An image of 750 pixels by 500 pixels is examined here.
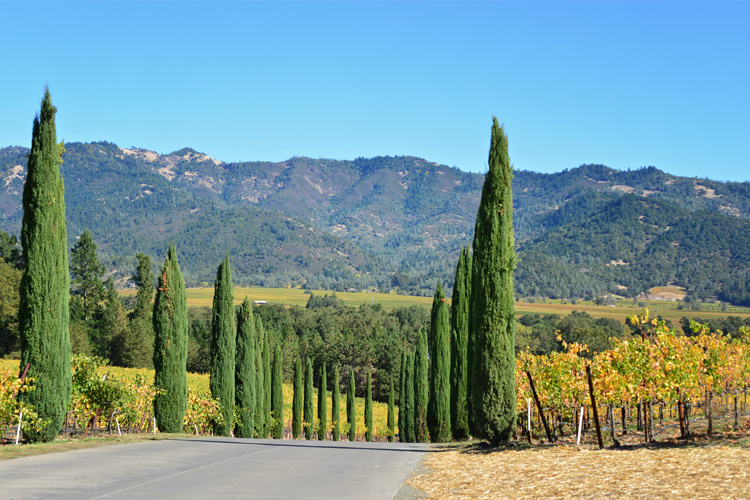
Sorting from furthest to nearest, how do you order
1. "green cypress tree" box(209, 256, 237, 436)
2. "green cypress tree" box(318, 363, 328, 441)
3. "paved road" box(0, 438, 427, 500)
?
"green cypress tree" box(318, 363, 328, 441)
"green cypress tree" box(209, 256, 237, 436)
"paved road" box(0, 438, 427, 500)

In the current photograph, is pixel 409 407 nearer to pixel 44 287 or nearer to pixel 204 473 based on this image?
pixel 44 287

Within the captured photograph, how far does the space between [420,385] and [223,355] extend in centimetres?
1654

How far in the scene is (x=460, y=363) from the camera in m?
25.1

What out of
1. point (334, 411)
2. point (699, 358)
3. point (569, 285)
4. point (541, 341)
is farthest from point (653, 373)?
point (569, 285)

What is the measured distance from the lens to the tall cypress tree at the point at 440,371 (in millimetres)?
29562

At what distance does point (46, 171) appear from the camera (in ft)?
50.7

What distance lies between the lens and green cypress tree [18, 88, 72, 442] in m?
15.1

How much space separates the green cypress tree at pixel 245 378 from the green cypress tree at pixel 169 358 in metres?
5.37

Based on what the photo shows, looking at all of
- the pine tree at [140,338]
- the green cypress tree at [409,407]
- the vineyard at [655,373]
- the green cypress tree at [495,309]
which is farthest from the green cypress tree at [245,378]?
the pine tree at [140,338]

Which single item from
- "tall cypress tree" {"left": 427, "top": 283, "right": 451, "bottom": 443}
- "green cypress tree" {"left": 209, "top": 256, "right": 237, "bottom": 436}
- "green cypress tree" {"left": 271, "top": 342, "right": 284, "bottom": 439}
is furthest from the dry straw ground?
"green cypress tree" {"left": 271, "top": 342, "right": 284, "bottom": 439}

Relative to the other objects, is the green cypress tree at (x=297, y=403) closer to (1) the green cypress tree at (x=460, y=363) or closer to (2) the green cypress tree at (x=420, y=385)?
(2) the green cypress tree at (x=420, y=385)

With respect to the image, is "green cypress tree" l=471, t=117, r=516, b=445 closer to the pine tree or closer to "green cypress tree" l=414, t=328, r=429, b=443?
"green cypress tree" l=414, t=328, r=429, b=443

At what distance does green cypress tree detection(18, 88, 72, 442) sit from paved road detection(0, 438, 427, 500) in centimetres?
175

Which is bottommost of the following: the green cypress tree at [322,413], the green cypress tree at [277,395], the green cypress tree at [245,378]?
the green cypress tree at [322,413]
